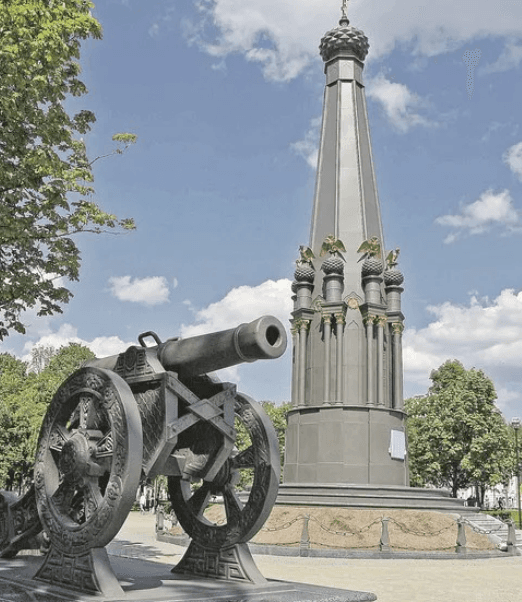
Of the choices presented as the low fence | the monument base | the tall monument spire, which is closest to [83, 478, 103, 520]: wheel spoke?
the low fence

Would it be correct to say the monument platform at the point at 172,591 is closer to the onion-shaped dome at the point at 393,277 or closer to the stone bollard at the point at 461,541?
the stone bollard at the point at 461,541

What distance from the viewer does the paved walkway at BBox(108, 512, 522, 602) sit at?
39.8ft

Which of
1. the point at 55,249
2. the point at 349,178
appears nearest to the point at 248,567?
the point at 55,249

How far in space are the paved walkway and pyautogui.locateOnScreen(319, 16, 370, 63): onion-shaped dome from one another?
20.1m

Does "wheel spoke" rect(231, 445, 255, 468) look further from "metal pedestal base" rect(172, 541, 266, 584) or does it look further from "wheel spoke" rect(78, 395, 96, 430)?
"wheel spoke" rect(78, 395, 96, 430)

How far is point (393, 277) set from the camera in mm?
26578

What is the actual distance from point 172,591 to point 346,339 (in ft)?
60.9

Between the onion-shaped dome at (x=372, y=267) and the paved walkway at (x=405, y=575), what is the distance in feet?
34.5

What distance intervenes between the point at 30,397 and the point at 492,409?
96.8ft

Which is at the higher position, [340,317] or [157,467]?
[340,317]

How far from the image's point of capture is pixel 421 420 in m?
47.5

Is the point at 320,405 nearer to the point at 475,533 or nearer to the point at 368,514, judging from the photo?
the point at 368,514

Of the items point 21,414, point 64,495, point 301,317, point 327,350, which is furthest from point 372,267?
point 21,414

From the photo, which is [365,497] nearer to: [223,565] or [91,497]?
[223,565]
